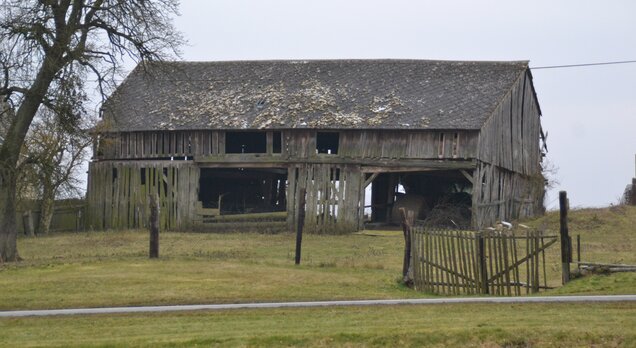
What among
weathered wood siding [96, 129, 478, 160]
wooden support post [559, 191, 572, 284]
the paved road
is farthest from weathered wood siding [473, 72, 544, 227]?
the paved road

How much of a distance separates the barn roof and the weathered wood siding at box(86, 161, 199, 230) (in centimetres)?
212

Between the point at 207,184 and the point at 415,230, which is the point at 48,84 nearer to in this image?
the point at 415,230

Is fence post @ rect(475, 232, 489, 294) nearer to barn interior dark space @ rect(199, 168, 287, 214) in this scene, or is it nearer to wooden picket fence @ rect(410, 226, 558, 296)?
wooden picket fence @ rect(410, 226, 558, 296)

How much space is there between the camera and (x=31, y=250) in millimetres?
44719

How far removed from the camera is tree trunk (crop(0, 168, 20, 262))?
3712cm

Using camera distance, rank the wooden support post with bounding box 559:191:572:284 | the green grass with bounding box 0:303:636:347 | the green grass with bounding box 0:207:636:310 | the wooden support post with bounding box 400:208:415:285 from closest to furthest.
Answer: the green grass with bounding box 0:303:636:347 < the green grass with bounding box 0:207:636:310 < the wooden support post with bounding box 559:191:572:284 < the wooden support post with bounding box 400:208:415:285

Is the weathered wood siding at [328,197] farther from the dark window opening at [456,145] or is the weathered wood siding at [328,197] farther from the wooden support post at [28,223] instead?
the wooden support post at [28,223]

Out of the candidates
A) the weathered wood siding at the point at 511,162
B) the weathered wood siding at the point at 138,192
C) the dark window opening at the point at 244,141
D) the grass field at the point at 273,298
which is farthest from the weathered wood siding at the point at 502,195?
the weathered wood siding at the point at 138,192

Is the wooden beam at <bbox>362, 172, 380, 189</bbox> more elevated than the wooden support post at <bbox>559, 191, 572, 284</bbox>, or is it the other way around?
the wooden beam at <bbox>362, 172, 380, 189</bbox>

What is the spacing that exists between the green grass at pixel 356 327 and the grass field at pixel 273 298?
0.02 metres

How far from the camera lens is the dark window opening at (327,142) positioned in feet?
184

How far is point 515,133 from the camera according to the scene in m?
58.2

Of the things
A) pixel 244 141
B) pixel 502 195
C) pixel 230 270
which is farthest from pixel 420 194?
pixel 230 270

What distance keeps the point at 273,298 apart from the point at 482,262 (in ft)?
16.8
